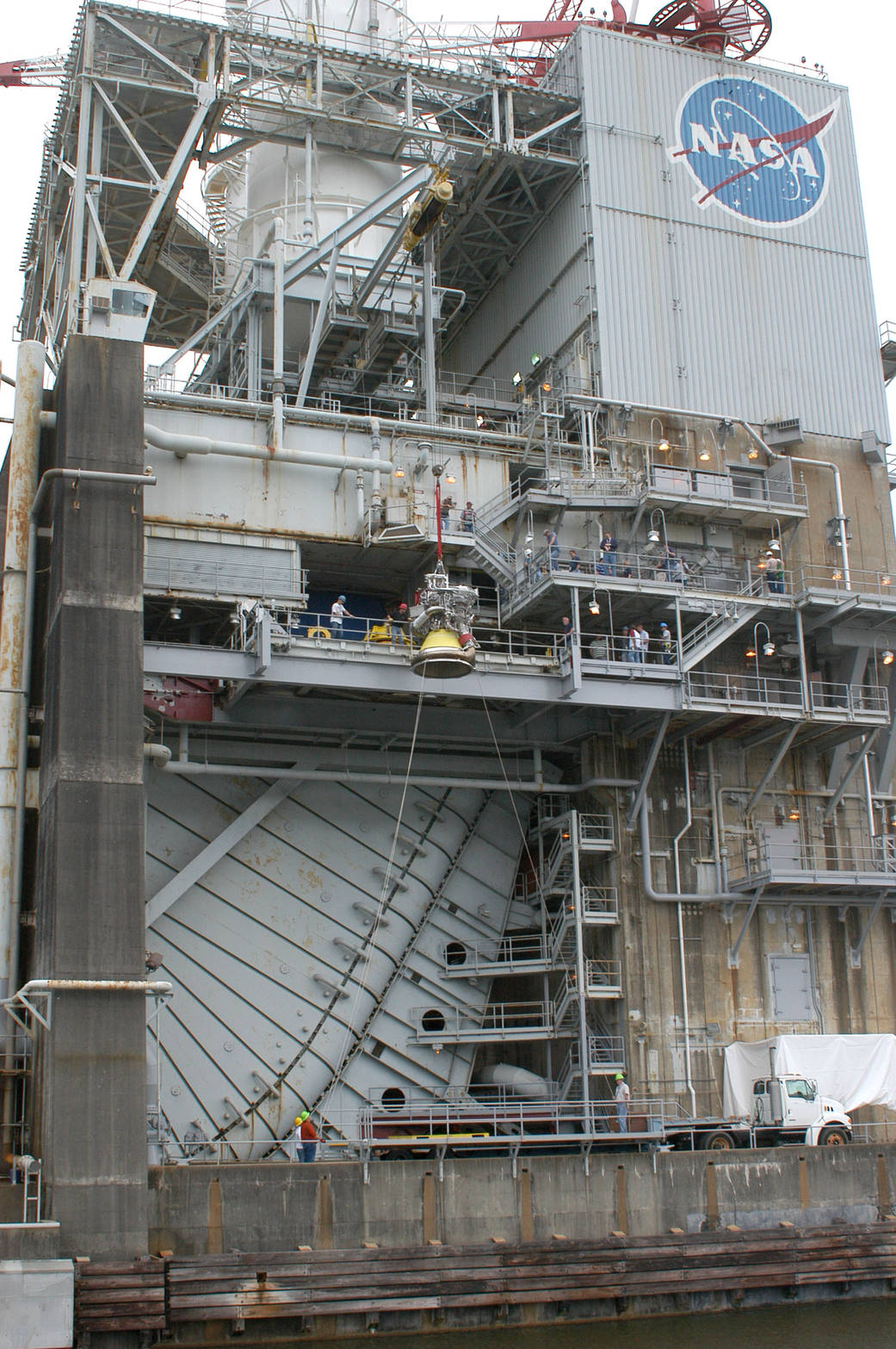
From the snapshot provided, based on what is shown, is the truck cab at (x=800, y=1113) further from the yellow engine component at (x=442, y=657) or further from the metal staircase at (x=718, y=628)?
the yellow engine component at (x=442, y=657)

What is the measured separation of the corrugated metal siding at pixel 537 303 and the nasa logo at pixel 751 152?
13.0 feet

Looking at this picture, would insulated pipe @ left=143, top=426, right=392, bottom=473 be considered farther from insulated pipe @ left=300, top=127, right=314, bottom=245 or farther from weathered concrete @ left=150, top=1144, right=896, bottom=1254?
weathered concrete @ left=150, top=1144, right=896, bottom=1254

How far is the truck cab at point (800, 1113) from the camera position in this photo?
3266cm

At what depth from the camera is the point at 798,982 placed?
37.5 meters

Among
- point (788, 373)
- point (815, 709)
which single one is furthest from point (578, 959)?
point (788, 373)

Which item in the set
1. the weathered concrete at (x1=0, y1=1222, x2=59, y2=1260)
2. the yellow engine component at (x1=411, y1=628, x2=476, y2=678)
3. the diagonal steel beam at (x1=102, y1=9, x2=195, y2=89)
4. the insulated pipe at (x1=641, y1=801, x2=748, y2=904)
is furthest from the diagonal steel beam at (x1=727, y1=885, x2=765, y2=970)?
the diagonal steel beam at (x1=102, y1=9, x2=195, y2=89)

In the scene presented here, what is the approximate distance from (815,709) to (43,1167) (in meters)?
21.9

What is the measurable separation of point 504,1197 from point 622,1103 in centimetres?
393

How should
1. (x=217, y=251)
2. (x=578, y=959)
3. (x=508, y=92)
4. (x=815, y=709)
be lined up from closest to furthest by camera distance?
(x=578, y=959), (x=815, y=709), (x=508, y=92), (x=217, y=251)

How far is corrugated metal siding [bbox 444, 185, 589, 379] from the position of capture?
42.2 metres

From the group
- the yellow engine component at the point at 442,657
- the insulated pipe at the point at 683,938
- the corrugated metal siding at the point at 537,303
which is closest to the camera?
the yellow engine component at the point at 442,657

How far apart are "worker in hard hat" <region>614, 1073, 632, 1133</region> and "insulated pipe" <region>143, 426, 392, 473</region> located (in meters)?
16.1

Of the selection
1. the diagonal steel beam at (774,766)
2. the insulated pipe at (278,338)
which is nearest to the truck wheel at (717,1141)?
the diagonal steel beam at (774,766)

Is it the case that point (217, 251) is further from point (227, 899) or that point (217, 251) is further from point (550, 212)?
point (227, 899)
